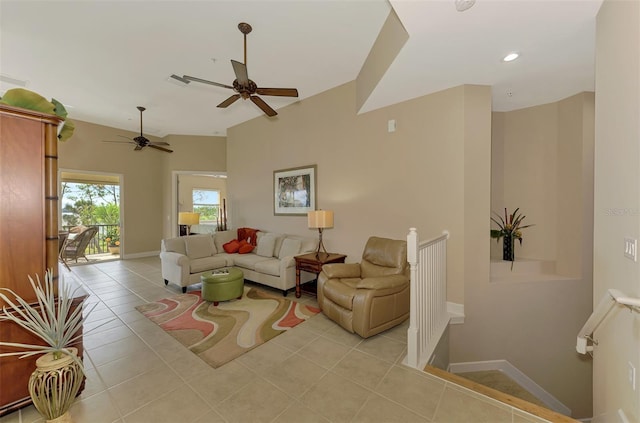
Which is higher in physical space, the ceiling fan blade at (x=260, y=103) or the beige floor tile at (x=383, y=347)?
the ceiling fan blade at (x=260, y=103)

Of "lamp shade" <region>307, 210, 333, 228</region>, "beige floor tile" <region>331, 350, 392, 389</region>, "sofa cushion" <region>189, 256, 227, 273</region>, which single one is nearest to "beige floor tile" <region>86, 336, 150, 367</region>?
"sofa cushion" <region>189, 256, 227, 273</region>

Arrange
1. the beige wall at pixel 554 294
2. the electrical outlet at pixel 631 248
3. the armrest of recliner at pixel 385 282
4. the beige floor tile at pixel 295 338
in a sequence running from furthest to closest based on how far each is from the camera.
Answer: the beige wall at pixel 554 294 < the armrest of recliner at pixel 385 282 < the beige floor tile at pixel 295 338 < the electrical outlet at pixel 631 248

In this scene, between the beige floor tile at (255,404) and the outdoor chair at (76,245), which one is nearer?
the beige floor tile at (255,404)

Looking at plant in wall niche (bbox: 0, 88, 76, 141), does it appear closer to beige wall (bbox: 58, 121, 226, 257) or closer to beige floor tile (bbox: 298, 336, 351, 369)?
beige floor tile (bbox: 298, 336, 351, 369)

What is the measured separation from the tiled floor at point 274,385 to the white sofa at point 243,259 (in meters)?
1.24

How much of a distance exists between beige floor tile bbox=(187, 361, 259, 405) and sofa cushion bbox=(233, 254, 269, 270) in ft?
7.28

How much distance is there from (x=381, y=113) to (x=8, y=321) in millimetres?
4182

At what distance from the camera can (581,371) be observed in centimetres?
324

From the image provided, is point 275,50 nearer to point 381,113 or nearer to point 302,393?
point 381,113

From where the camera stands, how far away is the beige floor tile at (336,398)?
66.2 inches

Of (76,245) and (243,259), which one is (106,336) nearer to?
(243,259)

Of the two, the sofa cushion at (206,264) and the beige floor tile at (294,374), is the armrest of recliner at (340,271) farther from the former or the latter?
the sofa cushion at (206,264)

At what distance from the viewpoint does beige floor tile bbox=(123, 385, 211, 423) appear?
5.34 feet

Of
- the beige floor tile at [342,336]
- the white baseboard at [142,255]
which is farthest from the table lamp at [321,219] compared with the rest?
the white baseboard at [142,255]
